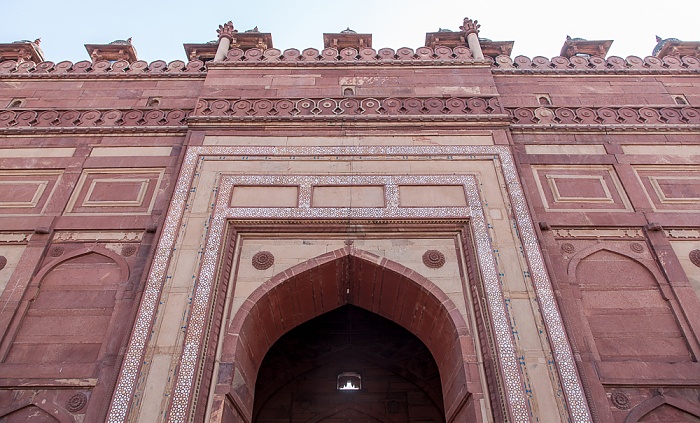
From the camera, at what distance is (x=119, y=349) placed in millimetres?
5086

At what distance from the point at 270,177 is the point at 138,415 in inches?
122

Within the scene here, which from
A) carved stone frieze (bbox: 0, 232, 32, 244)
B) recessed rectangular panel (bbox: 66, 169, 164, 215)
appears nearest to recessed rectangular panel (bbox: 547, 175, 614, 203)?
recessed rectangular panel (bbox: 66, 169, 164, 215)

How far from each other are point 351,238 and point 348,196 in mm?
574

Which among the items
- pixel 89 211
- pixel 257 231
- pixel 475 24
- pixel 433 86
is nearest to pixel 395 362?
pixel 257 231

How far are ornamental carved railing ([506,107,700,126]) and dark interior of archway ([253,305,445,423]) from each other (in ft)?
12.9

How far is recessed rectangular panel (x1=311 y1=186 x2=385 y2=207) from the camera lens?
622 centimetres

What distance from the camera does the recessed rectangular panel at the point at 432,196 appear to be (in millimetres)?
6230

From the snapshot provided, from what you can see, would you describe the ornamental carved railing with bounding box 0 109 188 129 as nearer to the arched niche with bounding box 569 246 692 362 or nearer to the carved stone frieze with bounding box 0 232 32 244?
the carved stone frieze with bounding box 0 232 32 244

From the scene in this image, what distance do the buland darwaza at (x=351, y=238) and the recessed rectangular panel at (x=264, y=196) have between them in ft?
0.09

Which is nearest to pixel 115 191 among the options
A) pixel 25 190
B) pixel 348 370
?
pixel 25 190

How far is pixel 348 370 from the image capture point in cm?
844

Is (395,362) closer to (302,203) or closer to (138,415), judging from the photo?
(302,203)

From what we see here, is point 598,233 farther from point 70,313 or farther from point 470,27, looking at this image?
point 70,313

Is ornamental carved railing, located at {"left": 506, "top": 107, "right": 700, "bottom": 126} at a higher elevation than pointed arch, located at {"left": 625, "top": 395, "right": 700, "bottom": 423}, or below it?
higher
